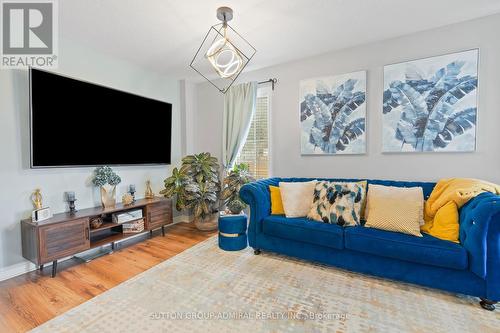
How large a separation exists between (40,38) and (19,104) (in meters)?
0.73

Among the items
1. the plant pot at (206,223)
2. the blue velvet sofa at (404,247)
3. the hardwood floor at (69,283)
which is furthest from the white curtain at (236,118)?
the hardwood floor at (69,283)

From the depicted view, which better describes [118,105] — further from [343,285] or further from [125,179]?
[343,285]

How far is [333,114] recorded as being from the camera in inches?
118

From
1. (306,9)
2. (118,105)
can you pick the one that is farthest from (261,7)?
(118,105)

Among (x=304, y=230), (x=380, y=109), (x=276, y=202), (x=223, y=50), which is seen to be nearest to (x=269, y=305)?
(x=304, y=230)

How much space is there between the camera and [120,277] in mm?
2213

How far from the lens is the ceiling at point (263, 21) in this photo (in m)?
2.08

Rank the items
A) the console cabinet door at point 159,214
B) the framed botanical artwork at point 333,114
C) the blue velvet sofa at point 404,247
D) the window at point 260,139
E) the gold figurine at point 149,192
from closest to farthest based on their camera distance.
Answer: the blue velvet sofa at point 404,247 < the framed botanical artwork at point 333,114 < the console cabinet door at point 159,214 < the gold figurine at point 149,192 < the window at point 260,139

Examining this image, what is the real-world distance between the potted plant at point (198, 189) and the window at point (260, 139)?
0.64 metres

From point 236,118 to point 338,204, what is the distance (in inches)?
84.1

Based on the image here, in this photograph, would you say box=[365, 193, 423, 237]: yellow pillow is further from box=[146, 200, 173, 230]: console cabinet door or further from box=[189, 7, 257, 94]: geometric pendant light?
box=[146, 200, 173, 230]: console cabinet door

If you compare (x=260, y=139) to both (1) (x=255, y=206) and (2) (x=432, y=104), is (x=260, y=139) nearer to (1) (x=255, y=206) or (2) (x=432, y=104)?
(1) (x=255, y=206)

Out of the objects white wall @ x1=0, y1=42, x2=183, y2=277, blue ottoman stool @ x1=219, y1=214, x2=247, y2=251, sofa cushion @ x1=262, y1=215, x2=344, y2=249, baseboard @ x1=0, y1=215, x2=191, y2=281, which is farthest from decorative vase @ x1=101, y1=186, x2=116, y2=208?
sofa cushion @ x1=262, y1=215, x2=344, y2=249

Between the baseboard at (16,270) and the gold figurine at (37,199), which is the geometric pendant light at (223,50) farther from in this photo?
the baseboard at (16,270)
